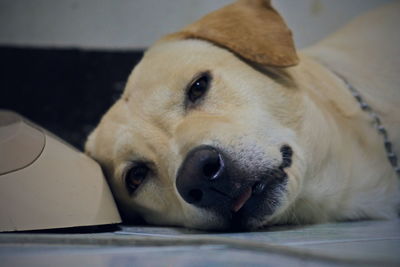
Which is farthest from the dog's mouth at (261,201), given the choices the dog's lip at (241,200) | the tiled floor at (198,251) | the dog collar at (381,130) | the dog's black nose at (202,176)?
the dog collar at (381,130)

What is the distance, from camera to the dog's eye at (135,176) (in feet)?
5.73

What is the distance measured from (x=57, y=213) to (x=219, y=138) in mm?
506

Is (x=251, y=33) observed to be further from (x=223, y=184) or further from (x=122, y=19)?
(x=122, y=19)

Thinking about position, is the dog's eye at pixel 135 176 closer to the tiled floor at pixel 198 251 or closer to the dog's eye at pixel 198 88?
the dog's eye at pixel 198 88

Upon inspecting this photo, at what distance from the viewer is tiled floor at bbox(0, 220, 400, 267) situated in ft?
2.96

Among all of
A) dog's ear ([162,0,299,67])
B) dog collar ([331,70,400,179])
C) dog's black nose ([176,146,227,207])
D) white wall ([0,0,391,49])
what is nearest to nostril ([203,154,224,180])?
dog's black nose ([176,146,227,207])

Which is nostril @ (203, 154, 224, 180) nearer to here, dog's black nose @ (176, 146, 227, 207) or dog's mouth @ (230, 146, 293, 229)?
dog's black nose @ (176, 146, 227, 207)

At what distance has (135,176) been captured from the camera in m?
1.78

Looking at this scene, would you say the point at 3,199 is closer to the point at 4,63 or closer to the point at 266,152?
the point at 266,152

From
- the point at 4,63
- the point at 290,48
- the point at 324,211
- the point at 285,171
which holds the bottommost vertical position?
the point at 4,63

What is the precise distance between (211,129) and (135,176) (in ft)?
1.47

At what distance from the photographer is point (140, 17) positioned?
2.96m

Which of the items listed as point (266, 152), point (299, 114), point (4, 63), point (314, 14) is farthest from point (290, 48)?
point (4, 63)

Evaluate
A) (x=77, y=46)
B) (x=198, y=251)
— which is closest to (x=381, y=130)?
(x=198, y=251)
